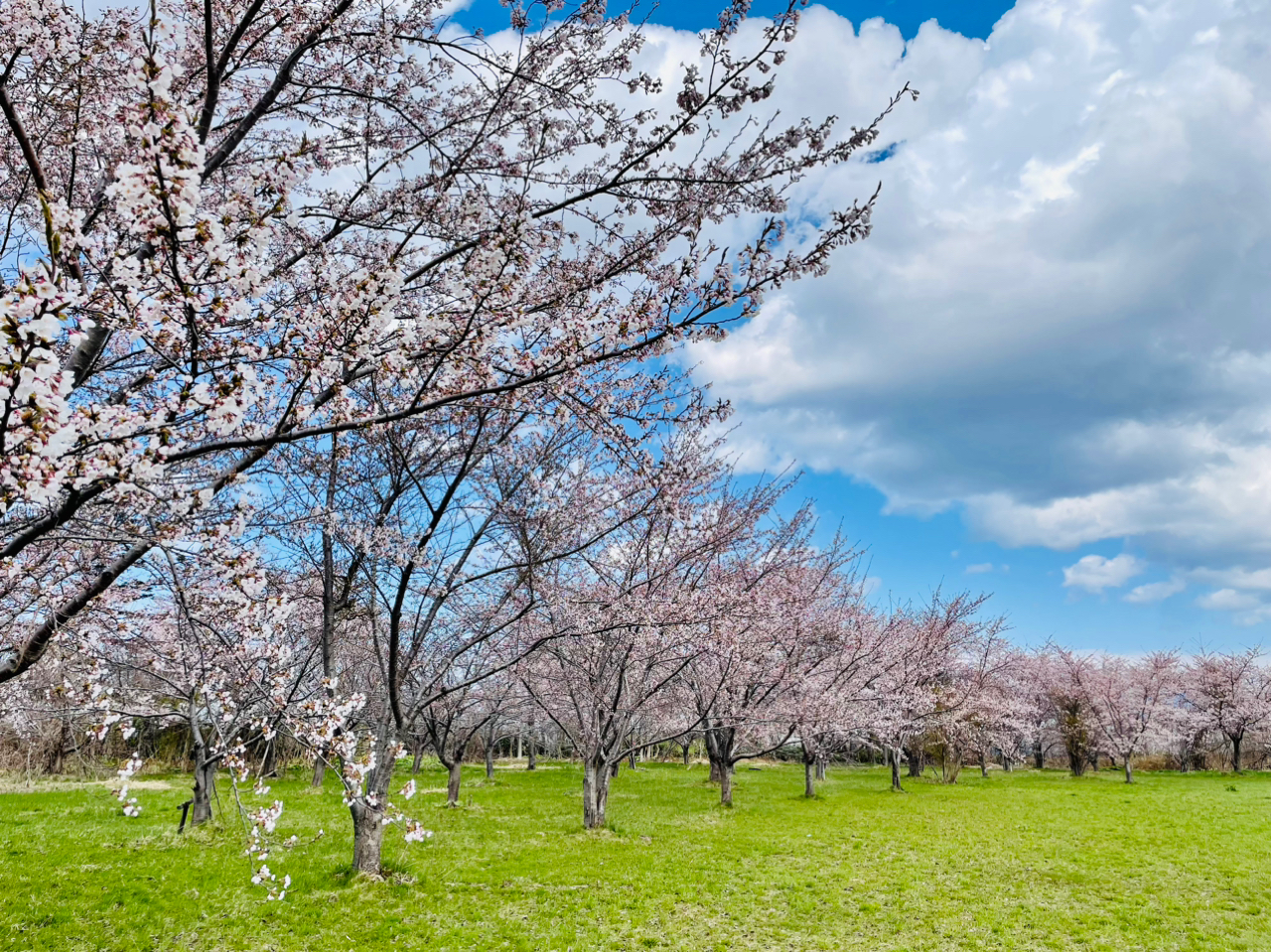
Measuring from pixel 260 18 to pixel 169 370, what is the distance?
249 centimetres

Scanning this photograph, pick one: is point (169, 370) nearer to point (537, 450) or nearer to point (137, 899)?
point (537, 450)

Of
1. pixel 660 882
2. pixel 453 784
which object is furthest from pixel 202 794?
pixel 660 882

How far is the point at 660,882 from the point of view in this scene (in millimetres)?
10055

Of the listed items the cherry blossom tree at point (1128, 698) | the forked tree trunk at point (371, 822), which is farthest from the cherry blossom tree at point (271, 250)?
the cherry blossom tree at point (1128, 698)

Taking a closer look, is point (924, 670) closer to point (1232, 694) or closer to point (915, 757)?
point (915, 757)

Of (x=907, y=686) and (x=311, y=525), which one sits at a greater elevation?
(x=311, y=525)

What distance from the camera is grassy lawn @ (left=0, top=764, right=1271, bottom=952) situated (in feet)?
25.6

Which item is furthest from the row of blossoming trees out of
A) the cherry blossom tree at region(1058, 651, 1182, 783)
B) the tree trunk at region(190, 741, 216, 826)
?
the cherry blossom tree at region(1058, 651, 1182, 783)

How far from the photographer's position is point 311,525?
8.52 m

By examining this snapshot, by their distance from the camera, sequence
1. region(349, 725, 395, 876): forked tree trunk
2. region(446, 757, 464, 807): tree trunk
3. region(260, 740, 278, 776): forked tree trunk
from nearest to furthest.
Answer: region(260, 740, 278, 776): forked tree trunk → region(349, 725, 395, 876): forked tree trunk → region(446, 757, 464, 807): tree trunk

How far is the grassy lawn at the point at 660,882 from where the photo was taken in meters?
7.81

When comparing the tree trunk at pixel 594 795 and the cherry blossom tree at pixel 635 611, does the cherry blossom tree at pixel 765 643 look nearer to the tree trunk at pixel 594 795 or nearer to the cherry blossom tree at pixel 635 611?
the cherry blossom tree at pixel 635 611

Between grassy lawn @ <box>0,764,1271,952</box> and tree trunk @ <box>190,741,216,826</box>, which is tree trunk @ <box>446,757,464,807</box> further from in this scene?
tree trunk @ <box>190,741,216,826</box>

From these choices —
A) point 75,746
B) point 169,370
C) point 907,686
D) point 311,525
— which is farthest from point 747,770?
point 169,370
